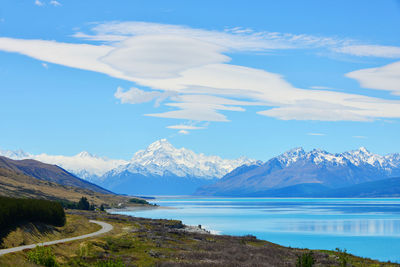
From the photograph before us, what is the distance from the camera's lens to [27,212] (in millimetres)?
61156

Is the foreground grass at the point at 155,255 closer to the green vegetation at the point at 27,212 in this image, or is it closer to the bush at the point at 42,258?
the bush at the point at 42,258

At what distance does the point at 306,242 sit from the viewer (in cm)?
11412

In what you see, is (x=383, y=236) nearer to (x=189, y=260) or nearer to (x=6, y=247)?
(x=189, y=260)

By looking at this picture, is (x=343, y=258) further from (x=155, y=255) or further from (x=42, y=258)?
(x=42, y=258)

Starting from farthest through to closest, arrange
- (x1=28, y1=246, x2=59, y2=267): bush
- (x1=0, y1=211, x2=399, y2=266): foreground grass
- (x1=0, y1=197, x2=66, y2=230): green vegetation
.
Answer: (x1=0, y1=197, x2=66, y2=230): green vegetation → (x1=0, y1=211, x2=399, y2=266): foreground grass → (x1=28, y1=246, x2=59, y2=267): bush

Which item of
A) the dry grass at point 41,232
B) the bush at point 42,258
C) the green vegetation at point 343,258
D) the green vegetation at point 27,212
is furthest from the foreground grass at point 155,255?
the green vegetation at point 27,212

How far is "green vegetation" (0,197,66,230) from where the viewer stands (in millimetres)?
55156

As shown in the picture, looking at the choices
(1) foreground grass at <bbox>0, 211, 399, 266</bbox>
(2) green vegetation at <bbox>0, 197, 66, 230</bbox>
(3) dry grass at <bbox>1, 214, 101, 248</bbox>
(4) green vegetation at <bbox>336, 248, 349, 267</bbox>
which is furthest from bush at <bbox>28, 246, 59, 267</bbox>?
(4) green vegetation at <bbox>336, 248, 349, 267</bbox>

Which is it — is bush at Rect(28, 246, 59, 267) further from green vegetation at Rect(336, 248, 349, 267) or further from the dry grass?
green vegetation at Rect(336, 248, 349, 267)

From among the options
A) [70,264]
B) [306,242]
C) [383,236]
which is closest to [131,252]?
[70,264]

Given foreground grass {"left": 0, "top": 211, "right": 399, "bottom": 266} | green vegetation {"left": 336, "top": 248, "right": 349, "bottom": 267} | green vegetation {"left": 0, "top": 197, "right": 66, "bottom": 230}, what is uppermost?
green vegetation {"left": 0, "top": 197, "right": 66, "bottom": 230}

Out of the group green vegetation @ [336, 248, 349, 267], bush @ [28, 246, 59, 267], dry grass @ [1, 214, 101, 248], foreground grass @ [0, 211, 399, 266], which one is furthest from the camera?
dry grass @ [1, 214, 101, 248]

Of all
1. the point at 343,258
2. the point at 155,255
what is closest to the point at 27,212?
the point at 155,255

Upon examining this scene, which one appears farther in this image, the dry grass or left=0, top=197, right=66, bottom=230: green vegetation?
left=0, top=197, right=66, bottom=230: green vegetation
